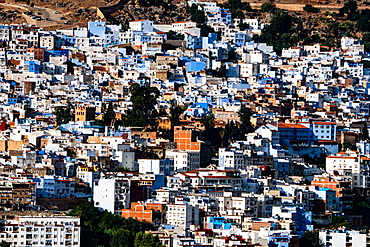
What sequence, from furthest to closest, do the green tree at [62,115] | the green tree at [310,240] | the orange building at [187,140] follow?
the green tree at [62,115]
the orange building at [187,140]
the green tree at [310,240]

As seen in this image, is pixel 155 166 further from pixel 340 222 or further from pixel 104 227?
pixel 340 222

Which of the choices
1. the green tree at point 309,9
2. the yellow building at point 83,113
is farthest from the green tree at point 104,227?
the green tree at point 309,9

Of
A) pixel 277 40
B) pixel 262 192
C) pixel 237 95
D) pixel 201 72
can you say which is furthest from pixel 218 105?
pixel 277 40

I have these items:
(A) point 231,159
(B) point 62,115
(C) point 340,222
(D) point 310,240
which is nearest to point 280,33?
(B) point 62,115

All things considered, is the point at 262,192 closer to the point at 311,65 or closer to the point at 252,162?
the point at 252,162

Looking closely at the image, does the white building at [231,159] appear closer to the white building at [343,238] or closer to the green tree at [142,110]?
the green tree at [142,110]

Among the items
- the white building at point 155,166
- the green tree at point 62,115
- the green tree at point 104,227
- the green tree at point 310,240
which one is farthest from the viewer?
the green tree at point 62,115
